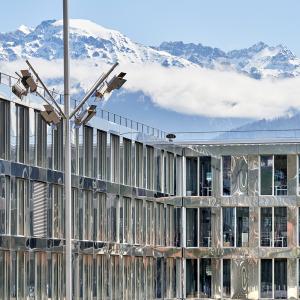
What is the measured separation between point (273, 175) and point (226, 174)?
2.74m

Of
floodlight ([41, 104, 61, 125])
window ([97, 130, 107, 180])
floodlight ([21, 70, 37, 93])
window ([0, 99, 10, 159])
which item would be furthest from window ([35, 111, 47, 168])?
floodlight ([21, 70, 37, 93])

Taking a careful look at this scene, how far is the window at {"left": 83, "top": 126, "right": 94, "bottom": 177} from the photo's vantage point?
215 feet

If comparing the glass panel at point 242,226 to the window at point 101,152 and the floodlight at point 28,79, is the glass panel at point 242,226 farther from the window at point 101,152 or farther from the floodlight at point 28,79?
the floodlight at point 28,79

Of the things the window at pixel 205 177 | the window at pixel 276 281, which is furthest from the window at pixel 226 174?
the window at pixel 276 281

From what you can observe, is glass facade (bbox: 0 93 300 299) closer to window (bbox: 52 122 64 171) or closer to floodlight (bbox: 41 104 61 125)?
window (bbox: 52 122 64 171)

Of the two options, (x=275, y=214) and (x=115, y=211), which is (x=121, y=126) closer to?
(x=115, y=211)

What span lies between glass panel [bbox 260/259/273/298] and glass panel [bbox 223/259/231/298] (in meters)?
1.88

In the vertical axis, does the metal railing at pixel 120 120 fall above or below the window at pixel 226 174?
above

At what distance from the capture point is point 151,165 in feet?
250

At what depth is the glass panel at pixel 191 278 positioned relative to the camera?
81.4 metres

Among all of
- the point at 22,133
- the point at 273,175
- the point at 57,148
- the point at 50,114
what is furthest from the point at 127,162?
the point at 50,114

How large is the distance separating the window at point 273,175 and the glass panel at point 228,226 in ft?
7.17

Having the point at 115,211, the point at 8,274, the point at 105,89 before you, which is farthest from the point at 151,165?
the point at 105,89

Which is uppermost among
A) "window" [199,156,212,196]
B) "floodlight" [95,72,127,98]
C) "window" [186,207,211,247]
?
"floodlight" [95,72,127,98]
